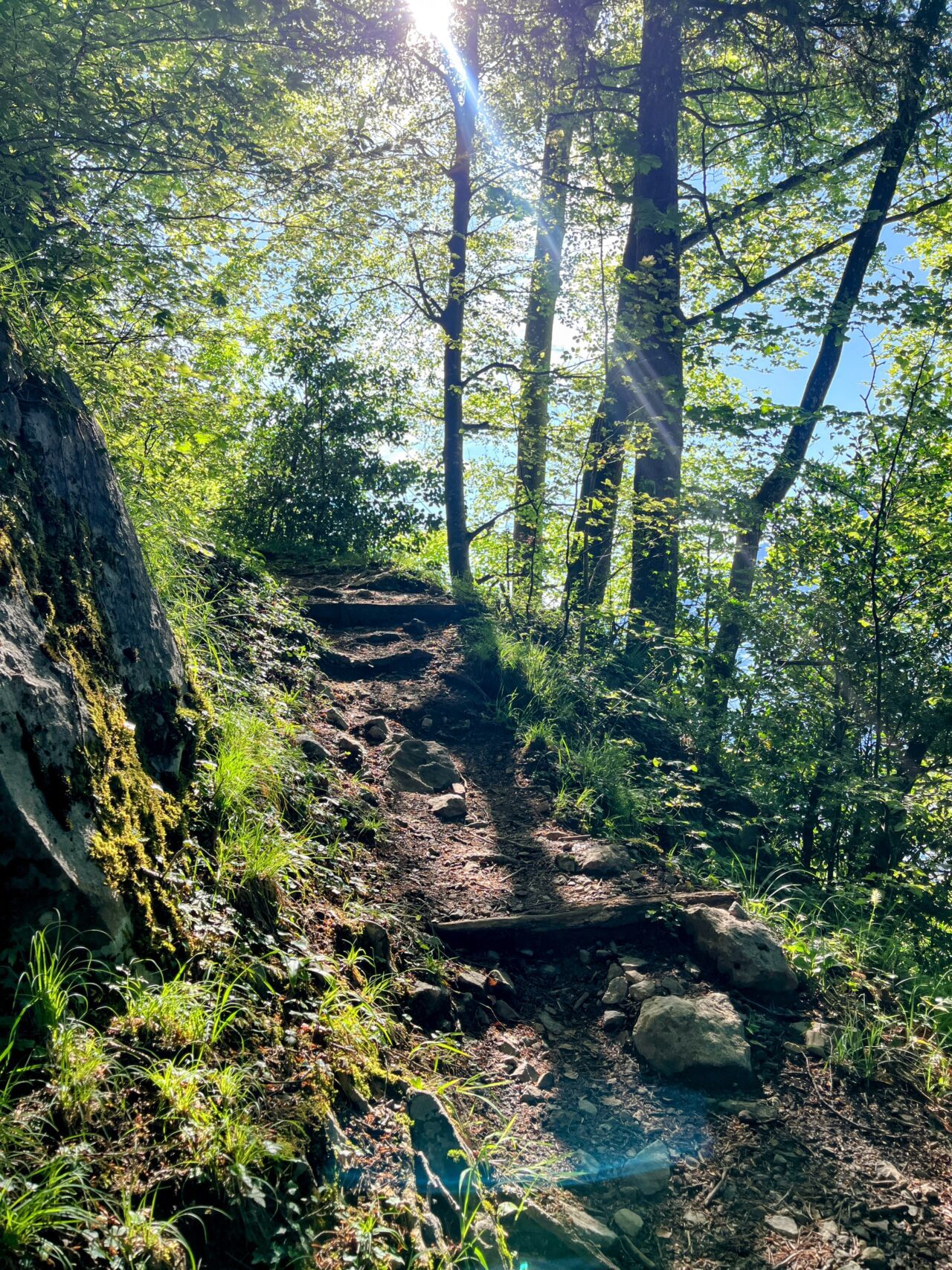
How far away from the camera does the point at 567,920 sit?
4.51 metres

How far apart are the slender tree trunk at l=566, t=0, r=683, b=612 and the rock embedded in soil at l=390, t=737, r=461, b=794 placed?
2677 mm

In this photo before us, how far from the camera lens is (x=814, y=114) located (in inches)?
343

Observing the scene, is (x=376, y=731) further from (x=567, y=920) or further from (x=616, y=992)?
(x=616, y=992)

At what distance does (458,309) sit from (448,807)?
7599 millimetres

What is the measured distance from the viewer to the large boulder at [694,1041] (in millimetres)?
3658

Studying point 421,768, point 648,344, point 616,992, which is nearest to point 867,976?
point 616,992

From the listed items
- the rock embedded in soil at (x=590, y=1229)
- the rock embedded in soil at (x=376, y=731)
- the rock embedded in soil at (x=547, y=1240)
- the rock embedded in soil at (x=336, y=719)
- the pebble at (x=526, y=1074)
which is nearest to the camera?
the rock embedded in soil at (x=547, y=1240)

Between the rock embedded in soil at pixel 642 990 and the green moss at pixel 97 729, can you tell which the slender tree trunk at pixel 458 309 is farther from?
the green moss at pixel 97 729

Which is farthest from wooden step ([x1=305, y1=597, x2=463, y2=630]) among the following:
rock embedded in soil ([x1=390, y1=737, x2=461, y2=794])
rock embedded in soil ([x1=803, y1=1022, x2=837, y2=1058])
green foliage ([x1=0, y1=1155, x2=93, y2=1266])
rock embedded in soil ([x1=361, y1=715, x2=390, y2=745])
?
green foliage ([x1=0, y1=1155, x2=93, y2=1266])

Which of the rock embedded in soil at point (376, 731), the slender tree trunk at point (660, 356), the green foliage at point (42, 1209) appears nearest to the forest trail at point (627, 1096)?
the rock embedded in soil at point (376, 731)

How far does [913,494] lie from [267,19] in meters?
5.70

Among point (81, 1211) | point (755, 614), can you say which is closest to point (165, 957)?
point (81, 1211)

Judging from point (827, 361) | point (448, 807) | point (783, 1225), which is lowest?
point (783, 1225)

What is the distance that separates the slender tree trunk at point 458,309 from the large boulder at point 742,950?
6.52m
